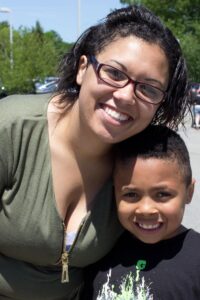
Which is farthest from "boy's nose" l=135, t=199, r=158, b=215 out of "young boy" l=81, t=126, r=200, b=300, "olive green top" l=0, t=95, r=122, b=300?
"olive green top" l=0, t=95, r=122, b=300

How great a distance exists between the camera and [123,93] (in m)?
2.02

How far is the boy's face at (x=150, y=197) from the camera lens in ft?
7.23

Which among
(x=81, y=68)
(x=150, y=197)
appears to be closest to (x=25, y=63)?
(x=81, y=68)

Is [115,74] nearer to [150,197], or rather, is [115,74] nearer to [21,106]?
[21,106]

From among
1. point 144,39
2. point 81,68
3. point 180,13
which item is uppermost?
point 144,39

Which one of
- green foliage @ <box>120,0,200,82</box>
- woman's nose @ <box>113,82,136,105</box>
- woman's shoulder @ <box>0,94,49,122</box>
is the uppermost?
woman's nose @ <box>113,82,136,105</box>

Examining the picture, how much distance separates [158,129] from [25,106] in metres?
0.56

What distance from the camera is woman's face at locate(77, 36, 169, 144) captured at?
6.63 feet

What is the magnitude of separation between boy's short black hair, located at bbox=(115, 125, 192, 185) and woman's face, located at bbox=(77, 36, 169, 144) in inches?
6.3

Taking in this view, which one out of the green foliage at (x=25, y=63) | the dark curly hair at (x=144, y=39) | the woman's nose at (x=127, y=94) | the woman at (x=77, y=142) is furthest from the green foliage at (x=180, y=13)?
the woman's nose at (x=127, y=94)

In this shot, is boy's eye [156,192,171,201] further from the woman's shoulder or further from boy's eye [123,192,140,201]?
the woman's shoulder

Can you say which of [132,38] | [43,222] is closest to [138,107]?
[132,38]

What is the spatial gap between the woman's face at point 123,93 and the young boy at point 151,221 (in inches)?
A: 7.1

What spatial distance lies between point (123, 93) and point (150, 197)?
17.9 inches
